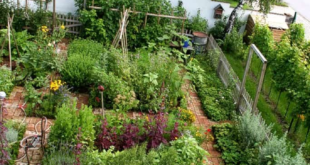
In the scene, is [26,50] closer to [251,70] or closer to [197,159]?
[197,159]

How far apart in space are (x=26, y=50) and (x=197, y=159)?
15.9 ft

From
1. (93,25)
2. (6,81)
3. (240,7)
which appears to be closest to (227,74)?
(240,7)

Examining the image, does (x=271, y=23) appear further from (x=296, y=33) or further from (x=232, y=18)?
(x=296, y=33)

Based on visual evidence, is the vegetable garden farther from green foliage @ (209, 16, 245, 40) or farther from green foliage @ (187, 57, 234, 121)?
green foliage @ (209, 16, 245, 40)

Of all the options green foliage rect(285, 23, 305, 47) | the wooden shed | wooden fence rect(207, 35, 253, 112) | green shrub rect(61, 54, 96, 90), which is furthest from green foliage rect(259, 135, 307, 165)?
the wooden shed

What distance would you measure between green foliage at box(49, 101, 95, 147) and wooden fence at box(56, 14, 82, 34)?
5.22 m

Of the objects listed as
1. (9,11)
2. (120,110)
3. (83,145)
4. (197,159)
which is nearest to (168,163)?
(197,159)

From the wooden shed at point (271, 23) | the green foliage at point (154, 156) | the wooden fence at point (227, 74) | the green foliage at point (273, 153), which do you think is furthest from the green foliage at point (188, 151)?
the wooden shed at point (271, 23)

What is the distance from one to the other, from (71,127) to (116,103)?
71.8 inches

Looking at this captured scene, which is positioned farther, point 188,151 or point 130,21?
point 130,21

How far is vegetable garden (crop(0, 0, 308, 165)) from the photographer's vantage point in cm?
586

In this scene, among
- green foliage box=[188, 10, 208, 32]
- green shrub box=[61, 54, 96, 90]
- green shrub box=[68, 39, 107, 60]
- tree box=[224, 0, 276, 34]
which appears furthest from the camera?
green foliage box=[188, 10, 208, 32]

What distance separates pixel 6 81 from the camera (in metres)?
7.41

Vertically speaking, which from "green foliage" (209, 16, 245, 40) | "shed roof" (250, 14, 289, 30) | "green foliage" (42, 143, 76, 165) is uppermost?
"shed roof" (250, 14, 289, 30)
